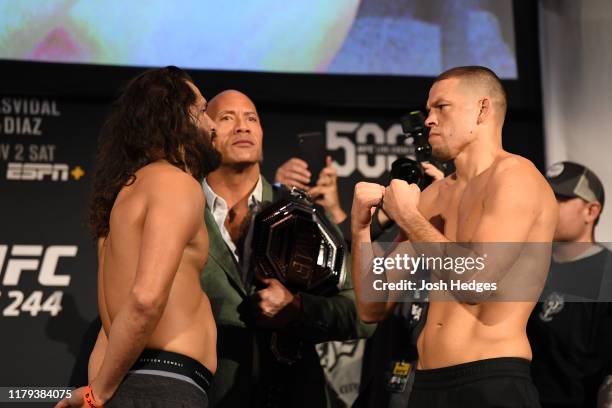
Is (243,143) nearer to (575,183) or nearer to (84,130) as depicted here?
(84,130)

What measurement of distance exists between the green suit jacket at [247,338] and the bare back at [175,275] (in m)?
0.68

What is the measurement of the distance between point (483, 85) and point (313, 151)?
979 mm

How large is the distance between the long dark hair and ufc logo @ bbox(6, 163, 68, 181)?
1.39 meters

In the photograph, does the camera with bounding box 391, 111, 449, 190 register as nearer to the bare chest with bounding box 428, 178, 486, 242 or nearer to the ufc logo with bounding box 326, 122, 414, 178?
the bare chest with bounding box 428, 178, 486, 242

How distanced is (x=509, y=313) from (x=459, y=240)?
0.26 meters

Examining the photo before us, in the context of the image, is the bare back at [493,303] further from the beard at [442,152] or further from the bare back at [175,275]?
the bare back at [175,275]

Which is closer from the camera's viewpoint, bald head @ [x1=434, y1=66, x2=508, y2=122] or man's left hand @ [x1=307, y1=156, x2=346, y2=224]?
bald head @ [x1=434, y1=66, x2=508, y2=122]

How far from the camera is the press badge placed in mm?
3143

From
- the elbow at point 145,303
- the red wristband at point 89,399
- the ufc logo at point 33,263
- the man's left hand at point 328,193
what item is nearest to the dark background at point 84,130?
the ufc logo at point 33,263

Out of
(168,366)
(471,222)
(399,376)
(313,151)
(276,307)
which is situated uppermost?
(313,151)

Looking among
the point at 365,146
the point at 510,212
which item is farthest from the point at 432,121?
the point at 365,146

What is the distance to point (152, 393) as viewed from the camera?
7.43ft

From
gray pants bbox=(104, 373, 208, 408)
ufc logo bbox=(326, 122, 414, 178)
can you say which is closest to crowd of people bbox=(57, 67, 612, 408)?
gray pants bbox=(104, 373, 208, 408)

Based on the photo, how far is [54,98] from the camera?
4020 millimetres
